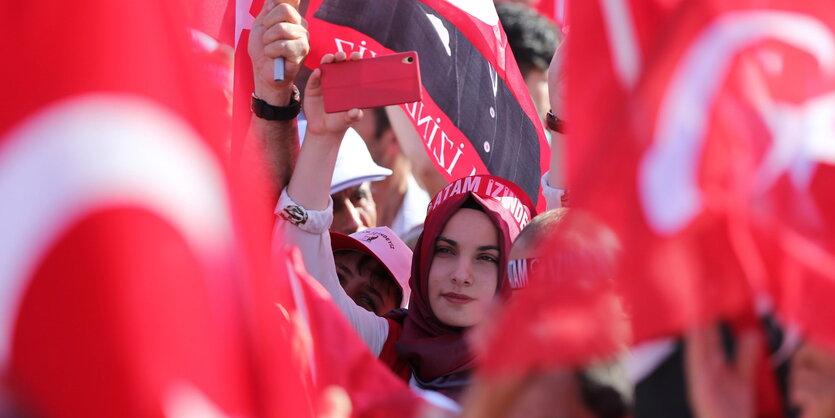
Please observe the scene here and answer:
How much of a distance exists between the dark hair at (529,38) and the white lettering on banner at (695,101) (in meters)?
3.26

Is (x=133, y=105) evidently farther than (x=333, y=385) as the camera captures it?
No

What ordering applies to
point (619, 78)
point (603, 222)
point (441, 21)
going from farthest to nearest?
point (441, 21)
point (619, 78)
point (603, 222)

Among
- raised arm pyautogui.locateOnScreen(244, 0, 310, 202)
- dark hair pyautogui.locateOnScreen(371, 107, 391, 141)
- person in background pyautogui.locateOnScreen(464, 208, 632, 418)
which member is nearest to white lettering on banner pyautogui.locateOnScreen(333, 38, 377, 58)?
raised arm pyautogui.locateOnScreen(244, 0, 310, 202)

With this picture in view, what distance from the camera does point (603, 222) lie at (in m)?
1.78

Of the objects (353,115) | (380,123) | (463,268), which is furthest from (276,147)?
(380,123)

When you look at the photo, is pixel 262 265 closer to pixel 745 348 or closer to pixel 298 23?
pixel 745 348

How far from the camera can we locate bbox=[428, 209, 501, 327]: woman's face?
3.31 metres

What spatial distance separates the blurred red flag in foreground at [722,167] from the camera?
A: 1.70 m

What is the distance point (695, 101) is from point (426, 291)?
168 centimetres

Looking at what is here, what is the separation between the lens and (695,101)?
178 centimetres

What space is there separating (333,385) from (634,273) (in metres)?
0.69

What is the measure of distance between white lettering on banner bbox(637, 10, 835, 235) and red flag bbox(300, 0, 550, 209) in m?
2.05

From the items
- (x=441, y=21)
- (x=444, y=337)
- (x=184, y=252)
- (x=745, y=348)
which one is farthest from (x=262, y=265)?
(x=441, y=21)

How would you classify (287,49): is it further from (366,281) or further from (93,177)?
(93,177)
